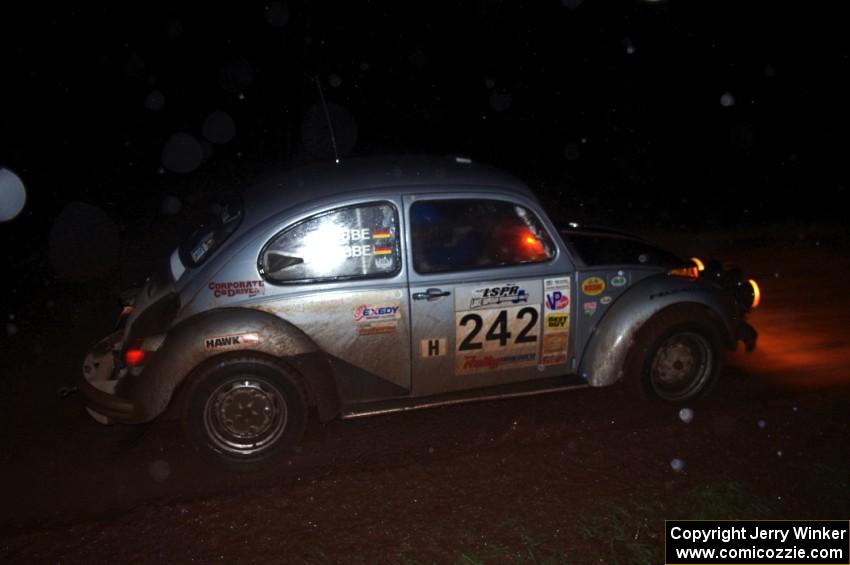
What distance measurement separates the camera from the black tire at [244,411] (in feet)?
14.8

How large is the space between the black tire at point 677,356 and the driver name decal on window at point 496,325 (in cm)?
80

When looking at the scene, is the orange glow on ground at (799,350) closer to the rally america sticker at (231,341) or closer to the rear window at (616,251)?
the rear window at (616,251)

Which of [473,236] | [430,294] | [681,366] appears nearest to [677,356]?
[681,366]

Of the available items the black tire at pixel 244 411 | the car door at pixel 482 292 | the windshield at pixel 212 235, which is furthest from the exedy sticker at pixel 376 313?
the windshield at pixel 212 235

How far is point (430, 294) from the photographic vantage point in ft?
15.4

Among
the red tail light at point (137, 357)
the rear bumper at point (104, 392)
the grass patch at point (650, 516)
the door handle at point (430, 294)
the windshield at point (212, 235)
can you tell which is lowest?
the grass patch at point (650, 516)

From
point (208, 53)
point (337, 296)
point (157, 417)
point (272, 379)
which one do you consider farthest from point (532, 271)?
point (208, 53)

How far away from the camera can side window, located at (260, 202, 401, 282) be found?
461cm

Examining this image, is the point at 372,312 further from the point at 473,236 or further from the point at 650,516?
the point at 650,516

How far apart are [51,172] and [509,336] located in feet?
44.7

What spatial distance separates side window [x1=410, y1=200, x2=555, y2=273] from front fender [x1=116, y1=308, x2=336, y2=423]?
950mm

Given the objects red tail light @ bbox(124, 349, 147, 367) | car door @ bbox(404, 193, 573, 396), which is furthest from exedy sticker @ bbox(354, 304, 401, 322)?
red tail light @ bbox(124, 349, 147, 367)

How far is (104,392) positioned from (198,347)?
2.36 feet

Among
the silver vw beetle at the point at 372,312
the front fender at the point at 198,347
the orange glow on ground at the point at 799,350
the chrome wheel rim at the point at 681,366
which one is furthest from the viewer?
the orange glow on ground at the point at 799,350
